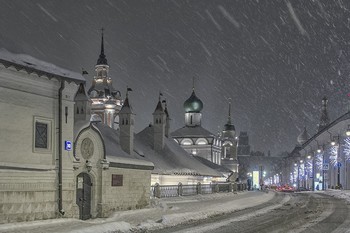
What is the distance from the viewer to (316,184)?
98.4 meters

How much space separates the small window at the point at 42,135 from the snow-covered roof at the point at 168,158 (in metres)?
25.8

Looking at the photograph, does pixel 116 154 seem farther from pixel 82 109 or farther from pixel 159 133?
pixel 159 133

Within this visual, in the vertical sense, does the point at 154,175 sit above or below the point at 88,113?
below

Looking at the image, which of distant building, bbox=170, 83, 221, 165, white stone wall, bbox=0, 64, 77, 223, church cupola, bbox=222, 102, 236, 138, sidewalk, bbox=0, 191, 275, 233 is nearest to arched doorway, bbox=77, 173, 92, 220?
sidewalk, bbox=0, 191, 275, 233

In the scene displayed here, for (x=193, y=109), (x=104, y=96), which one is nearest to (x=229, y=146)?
(x=193, y=109)

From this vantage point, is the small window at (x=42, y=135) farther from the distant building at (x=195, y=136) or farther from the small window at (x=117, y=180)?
the distant building at (x=195, y=136)

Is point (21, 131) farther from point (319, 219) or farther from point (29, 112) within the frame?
point (319, 219)

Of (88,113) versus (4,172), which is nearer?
(4,172)

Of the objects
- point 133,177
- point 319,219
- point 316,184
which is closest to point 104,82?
point 316,184

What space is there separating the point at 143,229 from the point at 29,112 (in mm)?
6846

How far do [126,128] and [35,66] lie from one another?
14297mm

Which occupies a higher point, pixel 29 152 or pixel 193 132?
pixel 193 132

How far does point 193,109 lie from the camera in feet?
363

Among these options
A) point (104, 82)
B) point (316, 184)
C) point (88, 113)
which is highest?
point (104, 82)
